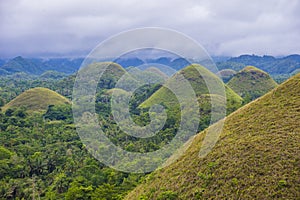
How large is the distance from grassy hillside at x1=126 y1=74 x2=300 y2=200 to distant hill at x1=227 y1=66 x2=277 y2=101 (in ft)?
191

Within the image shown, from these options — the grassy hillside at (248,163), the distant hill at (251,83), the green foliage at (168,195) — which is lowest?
the distant hill at (251,83)

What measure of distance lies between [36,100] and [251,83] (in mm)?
54635

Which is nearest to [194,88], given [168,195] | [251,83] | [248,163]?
[251,83]

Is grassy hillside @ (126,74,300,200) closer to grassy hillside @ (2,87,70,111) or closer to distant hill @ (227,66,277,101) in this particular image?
grassy hillside @ (2,87,70,111)

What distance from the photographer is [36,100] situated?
75125 millimetres

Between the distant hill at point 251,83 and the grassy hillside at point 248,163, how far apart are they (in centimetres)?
5818

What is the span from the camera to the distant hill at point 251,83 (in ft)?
266

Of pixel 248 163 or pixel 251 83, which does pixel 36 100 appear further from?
pixel 248 163

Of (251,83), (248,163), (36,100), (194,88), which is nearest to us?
(248,163)

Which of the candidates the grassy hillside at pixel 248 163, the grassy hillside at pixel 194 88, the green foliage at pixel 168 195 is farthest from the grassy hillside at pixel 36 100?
the green foliage at pixel 168 195

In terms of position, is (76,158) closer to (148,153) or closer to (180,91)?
(148,153)

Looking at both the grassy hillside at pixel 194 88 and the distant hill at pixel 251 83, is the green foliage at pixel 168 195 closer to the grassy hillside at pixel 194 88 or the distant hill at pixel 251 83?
the grassy hillside at pixel 194 88

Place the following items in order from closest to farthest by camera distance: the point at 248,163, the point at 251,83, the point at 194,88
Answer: the point at 248,163 → the point at 194,88 → the point at 251,83

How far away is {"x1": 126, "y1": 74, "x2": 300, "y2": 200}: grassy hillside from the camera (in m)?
14.9
